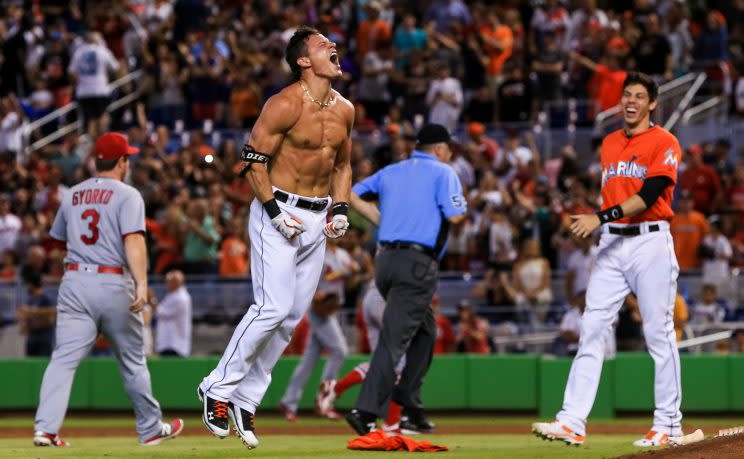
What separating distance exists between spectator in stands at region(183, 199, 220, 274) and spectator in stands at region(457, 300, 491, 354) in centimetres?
377

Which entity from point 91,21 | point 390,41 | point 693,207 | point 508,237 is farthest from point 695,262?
point 91,21

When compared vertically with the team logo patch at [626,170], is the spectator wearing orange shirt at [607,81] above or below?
above

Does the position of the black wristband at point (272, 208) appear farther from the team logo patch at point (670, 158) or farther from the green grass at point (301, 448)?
the team logo patch at point (670, 158)

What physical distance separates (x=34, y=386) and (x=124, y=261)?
22.0ft

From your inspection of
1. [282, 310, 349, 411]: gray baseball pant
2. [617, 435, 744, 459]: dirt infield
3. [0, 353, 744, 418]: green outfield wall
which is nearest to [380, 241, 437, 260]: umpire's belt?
[617, 435, 744, 459]: dirt infield

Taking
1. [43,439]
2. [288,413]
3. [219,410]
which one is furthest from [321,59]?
[288,413]

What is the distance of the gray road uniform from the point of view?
9.49 m

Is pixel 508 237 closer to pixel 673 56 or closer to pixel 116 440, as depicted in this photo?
pixel 673 56

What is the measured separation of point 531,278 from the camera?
1642cm

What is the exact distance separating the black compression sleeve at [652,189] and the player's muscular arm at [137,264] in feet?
11.8

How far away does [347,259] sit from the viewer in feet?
50.4

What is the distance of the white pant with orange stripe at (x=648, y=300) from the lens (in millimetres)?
8750

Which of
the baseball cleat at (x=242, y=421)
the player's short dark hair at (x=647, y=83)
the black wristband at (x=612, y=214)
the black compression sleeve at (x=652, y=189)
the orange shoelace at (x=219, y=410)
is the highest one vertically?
the player's short dark hair at (x=647, y=83)

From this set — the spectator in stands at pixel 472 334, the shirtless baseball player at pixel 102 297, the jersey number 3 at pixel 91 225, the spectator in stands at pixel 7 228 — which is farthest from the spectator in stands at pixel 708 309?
the spectator in stands at pixel 7 228
